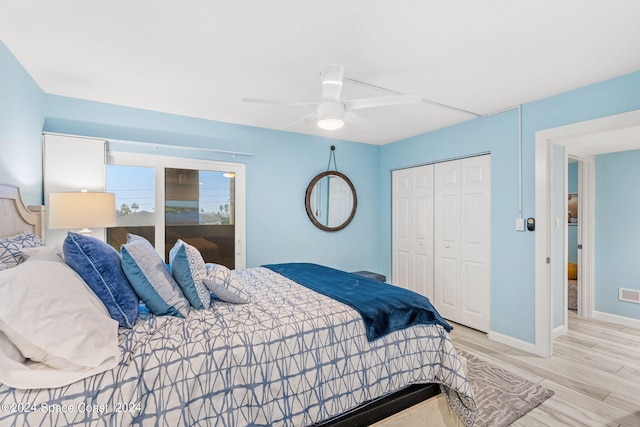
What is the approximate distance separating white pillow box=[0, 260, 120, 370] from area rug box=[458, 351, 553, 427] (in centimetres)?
224

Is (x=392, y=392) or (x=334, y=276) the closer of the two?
(x=392, y=392)

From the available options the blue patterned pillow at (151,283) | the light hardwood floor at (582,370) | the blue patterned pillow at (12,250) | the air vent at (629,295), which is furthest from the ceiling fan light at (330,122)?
the air vent at (629,295)

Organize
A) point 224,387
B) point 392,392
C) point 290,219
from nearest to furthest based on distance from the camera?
point 224,387 → point 392,392 → point 290,219

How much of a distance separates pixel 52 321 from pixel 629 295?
18.1 ft

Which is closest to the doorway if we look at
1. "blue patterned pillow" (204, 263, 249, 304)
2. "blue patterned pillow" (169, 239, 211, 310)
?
"blue patterned pillow" (204, 263, 249, 304)

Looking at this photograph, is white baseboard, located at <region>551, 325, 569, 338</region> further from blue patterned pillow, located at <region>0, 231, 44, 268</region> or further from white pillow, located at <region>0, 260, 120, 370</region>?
blue patterned pillow, located at <region>0, 231, 44, 268</region>

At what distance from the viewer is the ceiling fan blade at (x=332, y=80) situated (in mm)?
2116

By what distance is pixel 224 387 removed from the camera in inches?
50.1

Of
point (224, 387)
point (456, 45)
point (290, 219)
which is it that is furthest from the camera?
point (290, 219)

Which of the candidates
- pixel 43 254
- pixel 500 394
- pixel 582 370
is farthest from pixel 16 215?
pixel 582 370

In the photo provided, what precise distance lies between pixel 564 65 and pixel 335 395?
9.07 ft

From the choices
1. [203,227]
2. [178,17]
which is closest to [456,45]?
[178,17]

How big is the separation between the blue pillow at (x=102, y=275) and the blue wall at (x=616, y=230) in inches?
207

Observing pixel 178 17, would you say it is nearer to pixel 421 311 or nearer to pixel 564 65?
pixel 421 311
